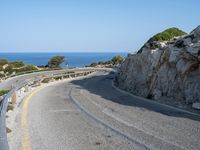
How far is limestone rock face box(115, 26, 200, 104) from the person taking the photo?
17.7 meters

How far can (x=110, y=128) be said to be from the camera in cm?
1092

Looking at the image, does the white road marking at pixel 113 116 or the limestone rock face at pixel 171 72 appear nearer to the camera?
the white road marking at pixel 113 116

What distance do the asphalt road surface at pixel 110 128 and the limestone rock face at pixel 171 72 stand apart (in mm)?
2418

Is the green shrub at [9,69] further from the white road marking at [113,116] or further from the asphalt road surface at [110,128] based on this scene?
the white road marking at [113,116]

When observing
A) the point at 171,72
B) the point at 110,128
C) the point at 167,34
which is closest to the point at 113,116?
the point at 110,128

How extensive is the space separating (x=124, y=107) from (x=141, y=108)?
793 mm

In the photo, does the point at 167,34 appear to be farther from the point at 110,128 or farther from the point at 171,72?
the point at 110,128

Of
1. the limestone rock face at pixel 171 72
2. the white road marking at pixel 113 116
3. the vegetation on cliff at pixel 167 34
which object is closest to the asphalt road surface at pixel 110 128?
the white road marking at pixel 113 116

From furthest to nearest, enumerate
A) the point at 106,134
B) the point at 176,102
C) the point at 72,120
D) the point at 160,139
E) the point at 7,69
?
1. the point at 7,69
2. the point at 176,102
3. the point at 72,120
4. the point at 106,134
5. the point at 160,139

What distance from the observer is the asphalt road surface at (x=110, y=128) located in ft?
29.4

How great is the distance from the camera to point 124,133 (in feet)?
33.5

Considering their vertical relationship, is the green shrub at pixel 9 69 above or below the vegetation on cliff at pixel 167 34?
below

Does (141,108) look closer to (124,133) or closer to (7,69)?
(124,133)

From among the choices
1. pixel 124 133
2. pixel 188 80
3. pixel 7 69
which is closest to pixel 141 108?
pixel 188 80
